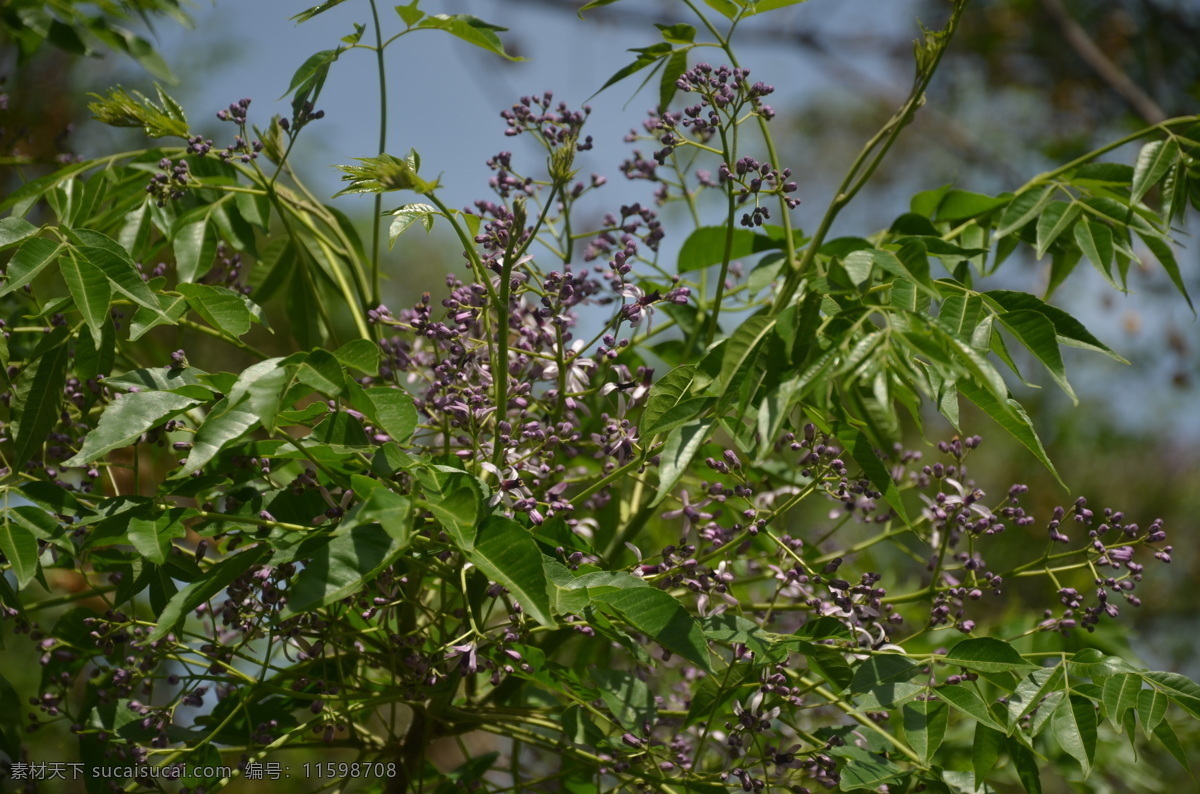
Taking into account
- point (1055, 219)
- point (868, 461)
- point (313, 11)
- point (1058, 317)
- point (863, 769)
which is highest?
point (313, 11)

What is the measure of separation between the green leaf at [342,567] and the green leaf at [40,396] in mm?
315

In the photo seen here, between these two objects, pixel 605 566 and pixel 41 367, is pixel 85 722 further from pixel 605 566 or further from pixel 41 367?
pixel 605 566

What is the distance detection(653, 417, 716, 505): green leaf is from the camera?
55cm

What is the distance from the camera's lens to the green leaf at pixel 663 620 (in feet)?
1.88

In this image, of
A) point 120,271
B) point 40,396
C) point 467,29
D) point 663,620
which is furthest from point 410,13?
point 663,620

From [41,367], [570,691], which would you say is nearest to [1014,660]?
[570,691]

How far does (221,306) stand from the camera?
2.20ft

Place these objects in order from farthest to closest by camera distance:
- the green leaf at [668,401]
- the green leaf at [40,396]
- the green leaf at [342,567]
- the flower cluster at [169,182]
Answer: the flower cluster at [169,182] < the green leaf at [40,396] < the green leaf at [668,401] < the green leaf at [342,567]

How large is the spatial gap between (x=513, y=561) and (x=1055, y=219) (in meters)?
0.61

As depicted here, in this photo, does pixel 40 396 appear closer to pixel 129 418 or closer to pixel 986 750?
pixel 129 418

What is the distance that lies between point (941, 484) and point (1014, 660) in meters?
0.21

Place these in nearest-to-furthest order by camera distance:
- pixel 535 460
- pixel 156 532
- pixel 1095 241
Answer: pixel 156 532, pixel 535 460, pixel 1095 241

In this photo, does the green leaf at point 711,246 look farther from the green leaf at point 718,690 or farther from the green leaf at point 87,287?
the green leaf at point 87,287

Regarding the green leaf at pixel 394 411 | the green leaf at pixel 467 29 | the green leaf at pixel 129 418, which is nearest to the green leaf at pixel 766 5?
the green leaf at pixel 467 29
